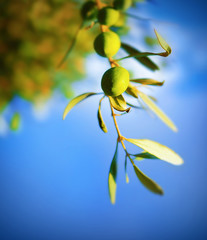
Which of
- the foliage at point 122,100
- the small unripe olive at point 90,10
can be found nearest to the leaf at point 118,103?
the foliage at point 122,100

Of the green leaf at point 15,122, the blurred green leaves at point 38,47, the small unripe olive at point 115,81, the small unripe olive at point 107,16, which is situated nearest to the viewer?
the small unripe olive at point 115,81

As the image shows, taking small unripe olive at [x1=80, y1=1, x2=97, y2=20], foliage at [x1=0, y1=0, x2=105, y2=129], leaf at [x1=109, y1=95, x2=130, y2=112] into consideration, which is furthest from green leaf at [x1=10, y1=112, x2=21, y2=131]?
leaf at [x1=109, y1=95, x2=130, y2=112]

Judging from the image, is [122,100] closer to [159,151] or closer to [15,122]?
[159,151]

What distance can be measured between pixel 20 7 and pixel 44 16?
0.17 m

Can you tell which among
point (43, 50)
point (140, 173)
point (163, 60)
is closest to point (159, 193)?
point (140, 173)

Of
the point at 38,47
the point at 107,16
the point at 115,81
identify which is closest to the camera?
the point at 115,81

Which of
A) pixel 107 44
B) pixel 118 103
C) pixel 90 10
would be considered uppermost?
pixel 90 10

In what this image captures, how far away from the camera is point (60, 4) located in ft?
3.37

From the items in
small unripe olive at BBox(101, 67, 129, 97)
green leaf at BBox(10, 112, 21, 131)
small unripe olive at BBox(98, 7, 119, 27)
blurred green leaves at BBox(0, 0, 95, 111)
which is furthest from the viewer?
green leaf at BBox(10, 112, 21, 131)

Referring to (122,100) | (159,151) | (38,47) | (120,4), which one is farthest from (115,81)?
(38,47)

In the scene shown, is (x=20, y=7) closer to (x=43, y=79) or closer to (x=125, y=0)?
(x=43, y=79)

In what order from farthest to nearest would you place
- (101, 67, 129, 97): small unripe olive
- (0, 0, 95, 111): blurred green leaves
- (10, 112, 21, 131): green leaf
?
(10, 112, 21, 131): green leaf, (0, 0, 95, 111): blurred green leaves, (101, 67, 129, 97): small unripe olive

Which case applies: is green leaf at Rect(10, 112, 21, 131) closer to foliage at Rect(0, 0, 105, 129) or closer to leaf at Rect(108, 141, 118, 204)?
foliage at Rect(0, 0, 105, 129)

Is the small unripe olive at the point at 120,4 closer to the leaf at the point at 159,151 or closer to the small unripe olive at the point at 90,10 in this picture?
the small unripe olive at the point at 90,10
